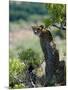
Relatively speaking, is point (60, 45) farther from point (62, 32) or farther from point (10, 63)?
point (10, 63)

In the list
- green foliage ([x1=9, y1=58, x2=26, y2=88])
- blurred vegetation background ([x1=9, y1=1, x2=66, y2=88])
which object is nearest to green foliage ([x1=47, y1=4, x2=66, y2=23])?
blurred vegetation background ([x1=9, y1=1, x2=66, y2=88])

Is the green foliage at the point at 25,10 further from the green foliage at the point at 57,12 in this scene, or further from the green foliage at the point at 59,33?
the green foliage at the point at 59,33

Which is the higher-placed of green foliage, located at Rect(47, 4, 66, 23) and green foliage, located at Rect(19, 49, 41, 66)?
green foliage, located at Rect(47, 4, 66, 23)

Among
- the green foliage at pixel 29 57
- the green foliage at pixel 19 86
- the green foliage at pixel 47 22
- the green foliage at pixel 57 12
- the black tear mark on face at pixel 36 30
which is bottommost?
the green foliage at pixel 19 86

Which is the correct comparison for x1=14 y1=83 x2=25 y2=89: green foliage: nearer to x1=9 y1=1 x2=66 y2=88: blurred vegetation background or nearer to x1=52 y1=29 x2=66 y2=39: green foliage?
x1=9 y1=1 x2=66 y2=88: blurred vegetation background

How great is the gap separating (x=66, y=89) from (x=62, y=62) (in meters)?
0.31

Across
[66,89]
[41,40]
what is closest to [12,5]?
[41,40]

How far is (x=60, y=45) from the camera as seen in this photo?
275 centimetres

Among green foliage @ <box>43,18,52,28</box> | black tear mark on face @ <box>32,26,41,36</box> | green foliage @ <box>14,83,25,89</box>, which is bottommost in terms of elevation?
green foliage @ <box>14,83,25,89</box>

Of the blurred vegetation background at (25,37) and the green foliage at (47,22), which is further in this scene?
A: the green foliage at (47,22)

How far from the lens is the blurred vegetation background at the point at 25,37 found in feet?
8.56

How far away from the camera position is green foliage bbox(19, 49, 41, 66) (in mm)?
2637

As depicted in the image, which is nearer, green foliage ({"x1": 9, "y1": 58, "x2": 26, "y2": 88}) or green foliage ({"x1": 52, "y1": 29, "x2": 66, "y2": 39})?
green foliage ({"x1": 9, "y1": 58, "x2": 26, "y2": 88})

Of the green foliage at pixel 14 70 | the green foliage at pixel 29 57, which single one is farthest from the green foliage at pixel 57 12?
the green foliage at pixel 14 70
